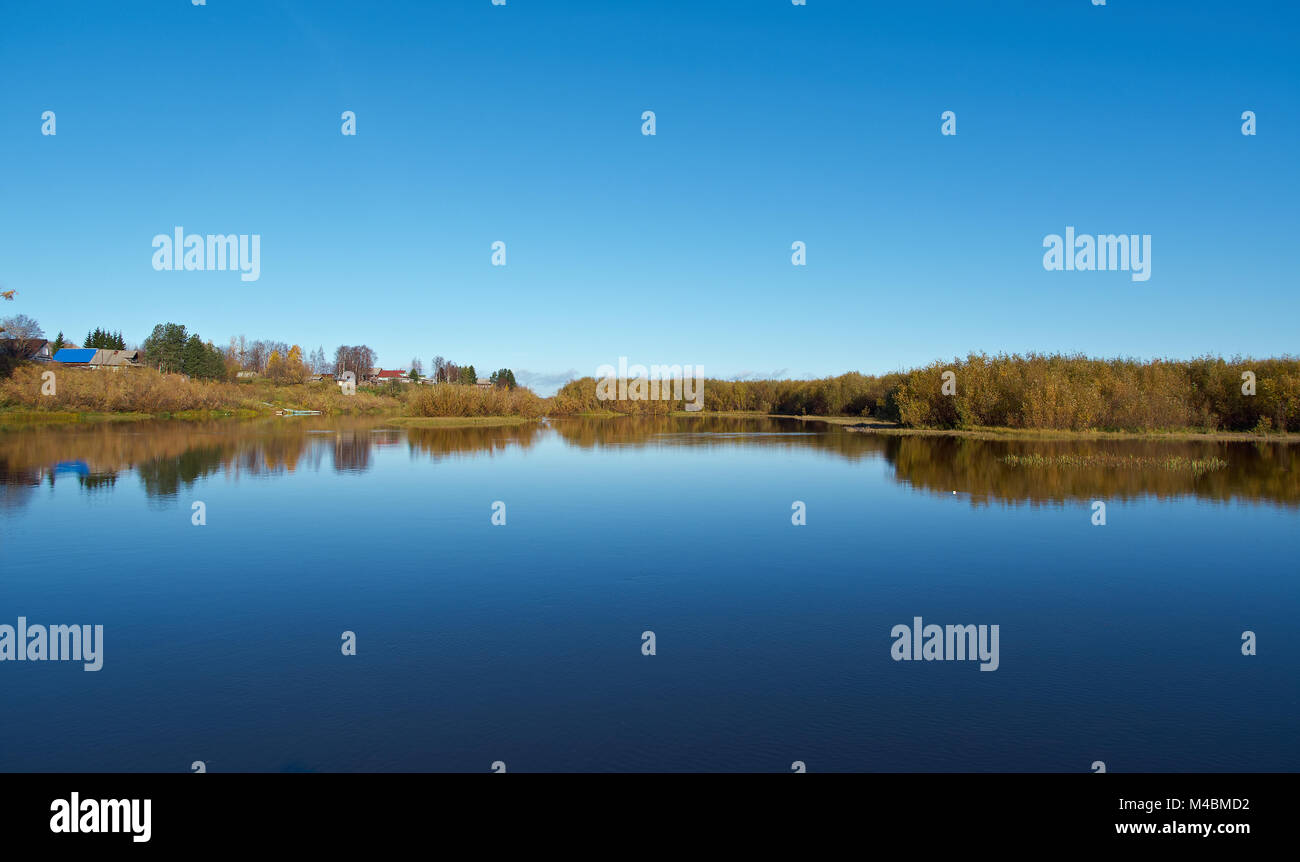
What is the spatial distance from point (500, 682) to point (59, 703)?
409 cm

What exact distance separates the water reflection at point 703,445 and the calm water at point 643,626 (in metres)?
0.92

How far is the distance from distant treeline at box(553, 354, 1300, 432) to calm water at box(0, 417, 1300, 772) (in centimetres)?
2762

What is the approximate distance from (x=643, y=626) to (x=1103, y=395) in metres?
50.8

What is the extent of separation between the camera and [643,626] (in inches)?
386

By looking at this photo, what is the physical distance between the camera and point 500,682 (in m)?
7.85

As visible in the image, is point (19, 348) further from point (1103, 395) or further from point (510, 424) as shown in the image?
point (1103, 395)

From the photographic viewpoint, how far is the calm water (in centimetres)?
655

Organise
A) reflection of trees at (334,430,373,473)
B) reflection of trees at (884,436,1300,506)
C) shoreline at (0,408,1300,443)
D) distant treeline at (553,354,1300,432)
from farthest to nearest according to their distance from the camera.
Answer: distant treeline at (553,354,1300,432), shoreline at (0,408,1300,443), reflection of trees at (334,430,373,473), reflection of trees at (884,436,1300,506)
